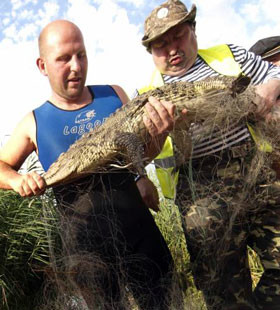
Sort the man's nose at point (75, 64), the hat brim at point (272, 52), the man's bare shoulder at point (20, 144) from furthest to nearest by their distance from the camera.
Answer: the hat brim at point (272, 52), the man's bare shoulder at point (20, 144), the man's nose at point (75, 64)

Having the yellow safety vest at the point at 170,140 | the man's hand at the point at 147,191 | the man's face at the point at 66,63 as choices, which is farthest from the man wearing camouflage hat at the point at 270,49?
the man's face at the point at 66,63

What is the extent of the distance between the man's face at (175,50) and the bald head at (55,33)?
0.67 meters

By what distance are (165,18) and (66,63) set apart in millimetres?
925

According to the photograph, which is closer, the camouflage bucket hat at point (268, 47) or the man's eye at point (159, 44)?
the man's eye at point (159, 44)

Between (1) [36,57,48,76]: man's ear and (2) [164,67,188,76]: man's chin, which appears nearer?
Answer: (1) [36,57,48,76]: man's ear

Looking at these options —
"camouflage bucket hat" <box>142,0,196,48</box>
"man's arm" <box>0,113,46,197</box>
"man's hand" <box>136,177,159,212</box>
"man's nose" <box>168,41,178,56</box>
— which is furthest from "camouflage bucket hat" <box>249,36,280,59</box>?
"man's arm" <box>0,113,46,197</box>

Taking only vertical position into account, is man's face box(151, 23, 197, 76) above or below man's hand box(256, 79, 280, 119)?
above

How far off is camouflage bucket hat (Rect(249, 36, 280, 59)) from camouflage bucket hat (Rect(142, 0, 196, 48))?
3.72 m

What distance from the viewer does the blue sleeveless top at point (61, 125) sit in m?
3.05

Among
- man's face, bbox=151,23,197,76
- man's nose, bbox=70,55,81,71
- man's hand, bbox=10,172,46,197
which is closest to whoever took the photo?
man's hand, bbox=10,172,46,197

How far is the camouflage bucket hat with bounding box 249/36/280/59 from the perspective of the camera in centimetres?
679

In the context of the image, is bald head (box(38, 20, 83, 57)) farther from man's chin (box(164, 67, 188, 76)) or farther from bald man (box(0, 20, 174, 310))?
man's chin (box(164, 67, 188, 76))

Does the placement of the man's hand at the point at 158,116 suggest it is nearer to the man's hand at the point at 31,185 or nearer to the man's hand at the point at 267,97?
the man's hand at the point at 267,97

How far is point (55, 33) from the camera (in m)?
3.14
